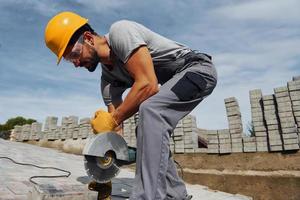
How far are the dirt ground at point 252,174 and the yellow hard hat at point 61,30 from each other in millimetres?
4507

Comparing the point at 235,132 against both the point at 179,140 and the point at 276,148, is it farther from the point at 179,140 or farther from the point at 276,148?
the point at 179,140

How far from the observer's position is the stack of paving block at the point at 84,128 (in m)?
9.30

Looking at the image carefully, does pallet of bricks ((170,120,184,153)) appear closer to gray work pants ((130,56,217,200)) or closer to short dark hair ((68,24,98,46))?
gray work pants ((130,56,217,200))

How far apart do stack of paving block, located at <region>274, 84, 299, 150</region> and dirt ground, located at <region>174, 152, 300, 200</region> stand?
0.68 feet

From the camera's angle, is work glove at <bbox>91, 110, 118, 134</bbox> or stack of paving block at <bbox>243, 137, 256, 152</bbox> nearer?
work glove at <bbox>91, 110, 118, 134</bbox>

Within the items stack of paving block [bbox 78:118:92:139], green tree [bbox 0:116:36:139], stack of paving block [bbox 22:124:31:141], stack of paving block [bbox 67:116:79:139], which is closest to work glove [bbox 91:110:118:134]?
stack of paving block [bbox 78:118:92:139]

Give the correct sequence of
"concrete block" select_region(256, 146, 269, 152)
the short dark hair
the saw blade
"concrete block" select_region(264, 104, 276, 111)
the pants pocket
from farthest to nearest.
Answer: "concrete block" select_region(264, 104, 276, 111)
"concrete block" select_region(256, 146, 269, 152)
the short dark hair
the saw blade
the pants pocket

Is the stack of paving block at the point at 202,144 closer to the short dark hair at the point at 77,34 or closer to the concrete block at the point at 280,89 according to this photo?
the concrete block at the point at 280,89

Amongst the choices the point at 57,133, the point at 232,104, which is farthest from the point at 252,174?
the point at 57,133

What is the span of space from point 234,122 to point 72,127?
604 centimetres

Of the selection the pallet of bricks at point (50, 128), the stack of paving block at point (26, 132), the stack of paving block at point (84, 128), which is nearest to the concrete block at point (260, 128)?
the stack of paving block at point (84, 128)

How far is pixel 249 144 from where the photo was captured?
5.71 m

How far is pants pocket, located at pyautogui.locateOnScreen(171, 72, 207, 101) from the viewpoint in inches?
75.5

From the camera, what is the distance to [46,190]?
2.01 metres
